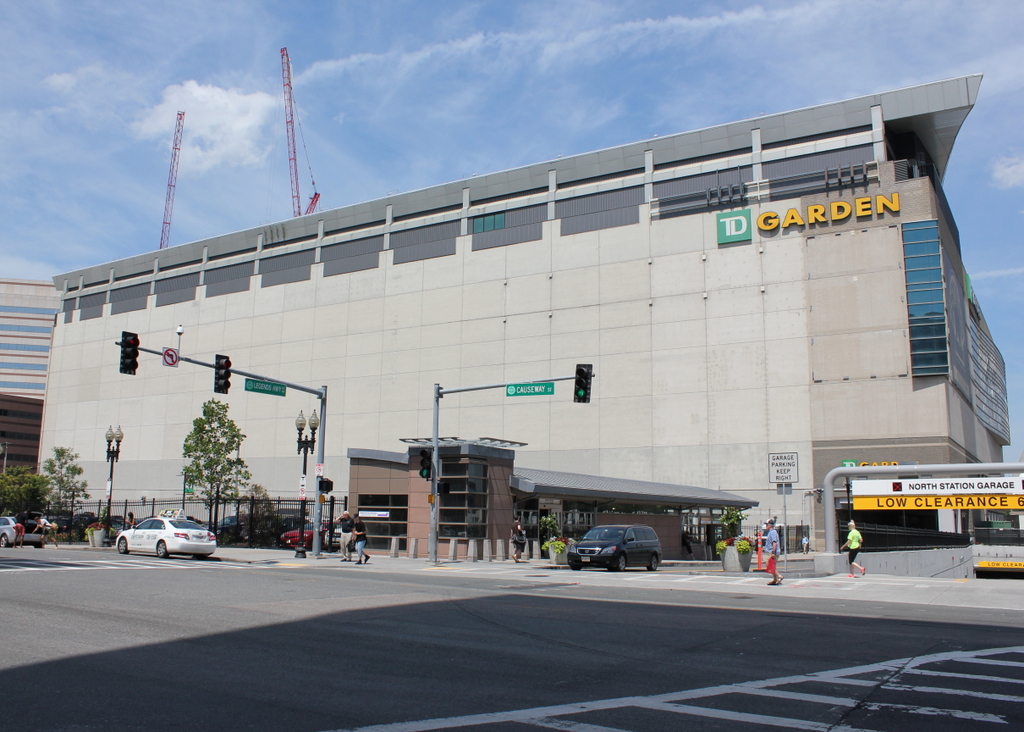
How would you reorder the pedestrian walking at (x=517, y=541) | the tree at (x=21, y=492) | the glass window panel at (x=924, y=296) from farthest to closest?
1. the tree at (x=21, y=492)
2. the glass window panel at (x=924, y=296)
3. the pedestrian walking at (x=517, y=541)

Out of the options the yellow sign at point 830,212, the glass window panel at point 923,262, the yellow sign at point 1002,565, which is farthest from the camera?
the yellow sign at point 830,212

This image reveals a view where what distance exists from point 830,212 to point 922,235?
6.24m

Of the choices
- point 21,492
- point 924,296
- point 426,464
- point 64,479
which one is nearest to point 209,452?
point 21,492

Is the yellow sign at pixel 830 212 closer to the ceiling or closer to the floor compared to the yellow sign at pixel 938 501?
closer to the ceiling

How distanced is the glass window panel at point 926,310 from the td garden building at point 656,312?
16cm

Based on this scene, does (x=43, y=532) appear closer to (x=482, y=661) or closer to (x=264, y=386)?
(x=264, y=386)

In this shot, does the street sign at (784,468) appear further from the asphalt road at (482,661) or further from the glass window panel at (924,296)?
the glass window panel at (924,296)

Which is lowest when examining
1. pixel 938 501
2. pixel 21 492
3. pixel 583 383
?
pixel 938 501

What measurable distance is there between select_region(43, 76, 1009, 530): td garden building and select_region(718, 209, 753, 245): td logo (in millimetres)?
168

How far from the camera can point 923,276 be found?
178 feet

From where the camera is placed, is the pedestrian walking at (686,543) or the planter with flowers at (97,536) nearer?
the planter with flowers at (97,536)

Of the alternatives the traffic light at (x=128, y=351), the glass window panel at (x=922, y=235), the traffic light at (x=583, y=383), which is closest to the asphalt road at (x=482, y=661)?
the traffic light at (x=128, y=351)

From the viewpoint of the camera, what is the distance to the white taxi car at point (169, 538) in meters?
29.5

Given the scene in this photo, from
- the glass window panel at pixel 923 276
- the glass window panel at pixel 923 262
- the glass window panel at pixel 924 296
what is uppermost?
the glass window panel at pixel 923 262
